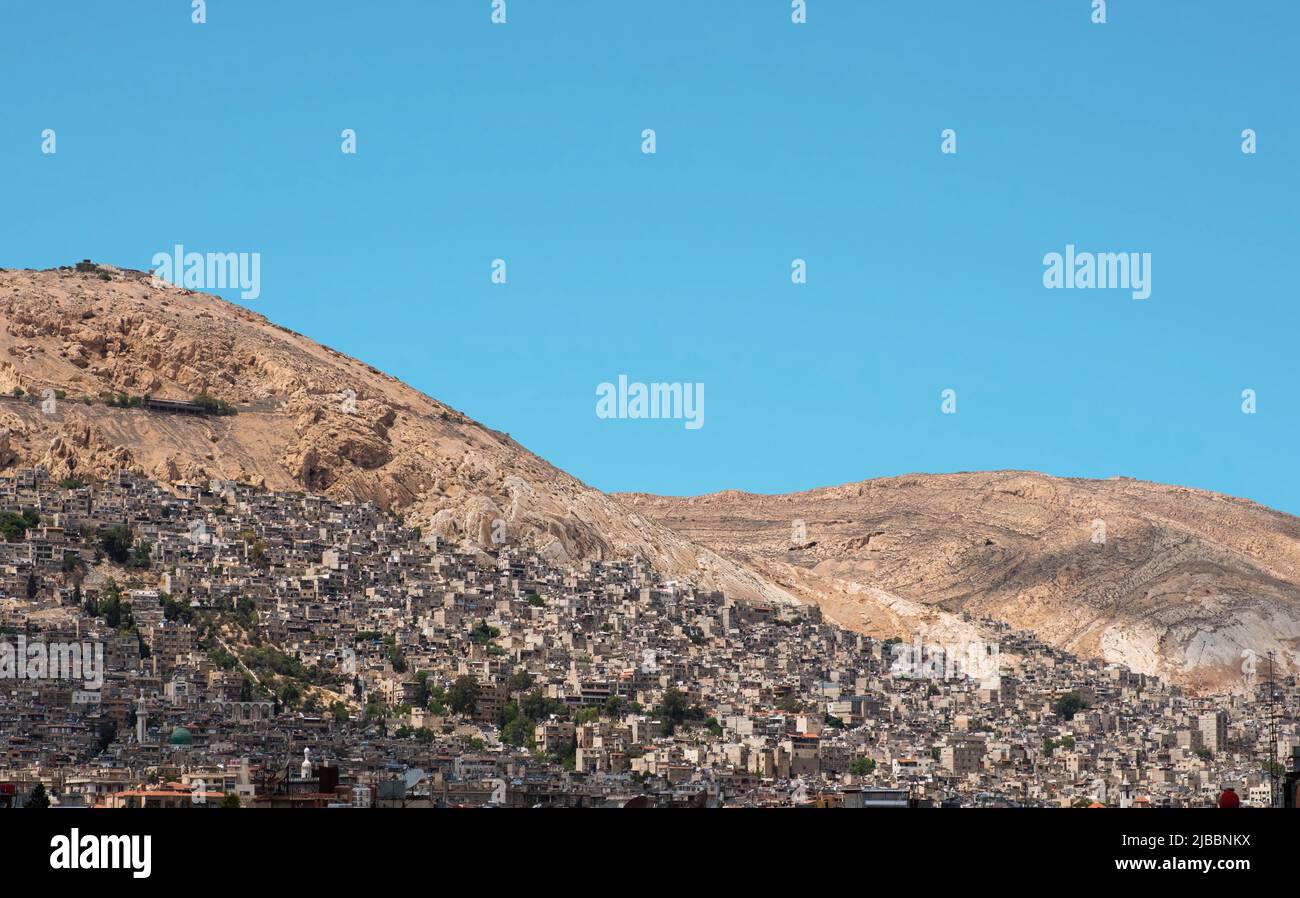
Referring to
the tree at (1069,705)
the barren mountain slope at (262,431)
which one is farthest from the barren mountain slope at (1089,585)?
the tree at (1069,705)

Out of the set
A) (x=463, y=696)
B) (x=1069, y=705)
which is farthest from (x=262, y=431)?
A: (x=1069, y=705)
